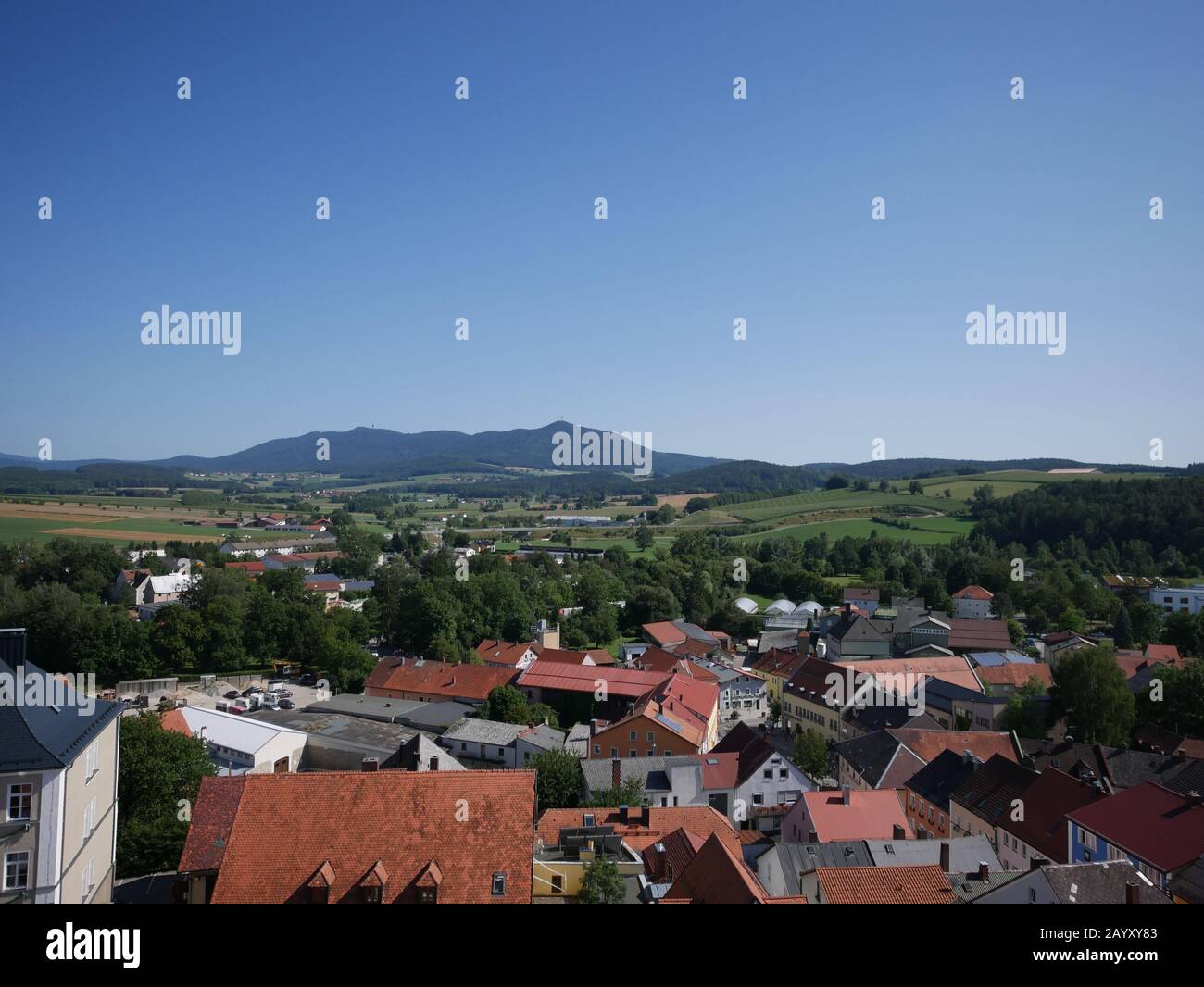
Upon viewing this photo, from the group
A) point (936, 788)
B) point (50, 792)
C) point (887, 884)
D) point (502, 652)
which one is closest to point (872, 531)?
point (502, 652)

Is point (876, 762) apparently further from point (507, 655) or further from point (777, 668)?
point (507, 655)

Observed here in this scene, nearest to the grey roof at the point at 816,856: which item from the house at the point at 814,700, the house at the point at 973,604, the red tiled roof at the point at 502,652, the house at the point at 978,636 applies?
the house at the point at 814,700

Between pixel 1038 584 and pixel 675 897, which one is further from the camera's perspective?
pixel 1038 584

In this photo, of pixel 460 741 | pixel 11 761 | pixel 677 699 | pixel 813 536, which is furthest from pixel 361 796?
pixel 813 536

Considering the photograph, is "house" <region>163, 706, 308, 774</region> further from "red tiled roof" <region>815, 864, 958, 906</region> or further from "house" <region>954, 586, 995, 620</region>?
"house" <region>954, 586, 995, 620</region>

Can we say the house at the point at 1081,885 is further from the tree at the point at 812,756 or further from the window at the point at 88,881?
the window at the point at 88,881

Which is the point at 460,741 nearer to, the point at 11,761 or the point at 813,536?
the point at 11,761
